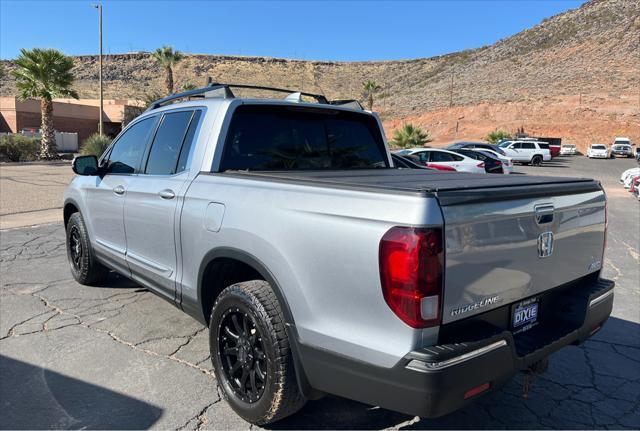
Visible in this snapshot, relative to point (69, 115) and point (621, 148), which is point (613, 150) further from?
point (69, 115)

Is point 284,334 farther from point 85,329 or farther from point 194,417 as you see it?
point 85,329

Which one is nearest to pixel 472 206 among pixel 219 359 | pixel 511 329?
pixel 511 329

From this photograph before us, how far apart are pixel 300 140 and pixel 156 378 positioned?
2.04m

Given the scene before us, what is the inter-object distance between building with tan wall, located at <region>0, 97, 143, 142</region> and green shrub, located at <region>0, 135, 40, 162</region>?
14424 millimetres

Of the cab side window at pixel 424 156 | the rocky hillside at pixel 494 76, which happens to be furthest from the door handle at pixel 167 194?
the rocky hillside at pixel 494 76

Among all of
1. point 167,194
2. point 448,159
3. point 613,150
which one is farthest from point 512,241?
point 613,150

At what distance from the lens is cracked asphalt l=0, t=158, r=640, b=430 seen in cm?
302

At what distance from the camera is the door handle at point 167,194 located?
3.47 m

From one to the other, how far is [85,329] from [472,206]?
3619mm

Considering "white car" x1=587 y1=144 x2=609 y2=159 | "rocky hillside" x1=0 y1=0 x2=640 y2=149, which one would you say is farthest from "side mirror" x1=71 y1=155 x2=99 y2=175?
"rocky hillside" x1=0 y1=0 x2=640 y2=149

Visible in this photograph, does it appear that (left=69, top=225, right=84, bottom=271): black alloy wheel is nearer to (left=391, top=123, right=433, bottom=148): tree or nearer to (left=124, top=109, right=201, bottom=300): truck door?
(left=124, top=109, right=201, bottom=300): truck door

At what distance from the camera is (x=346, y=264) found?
226 cm

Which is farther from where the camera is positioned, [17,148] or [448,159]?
[17,148]

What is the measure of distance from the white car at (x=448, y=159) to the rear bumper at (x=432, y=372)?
60.2ft
